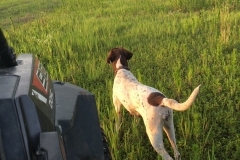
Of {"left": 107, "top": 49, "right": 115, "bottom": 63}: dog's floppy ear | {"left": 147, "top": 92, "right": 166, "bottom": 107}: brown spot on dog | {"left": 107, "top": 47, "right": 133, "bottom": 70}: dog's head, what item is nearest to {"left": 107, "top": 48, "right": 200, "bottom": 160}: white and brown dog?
{"left": 147, "top": 92, "right": 166, "bottom": 107}: brown spot on dog

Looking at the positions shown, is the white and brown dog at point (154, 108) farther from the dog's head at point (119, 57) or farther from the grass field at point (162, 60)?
the dog's head at point (119, 57)

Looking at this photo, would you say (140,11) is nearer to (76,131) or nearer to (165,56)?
(165,56)

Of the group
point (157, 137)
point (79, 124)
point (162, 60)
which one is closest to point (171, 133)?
point (157, 137)

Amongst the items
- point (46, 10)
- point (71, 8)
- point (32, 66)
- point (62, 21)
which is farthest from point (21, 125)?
point (46, 10)

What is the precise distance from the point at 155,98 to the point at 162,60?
2.41 metres

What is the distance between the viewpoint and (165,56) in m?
5.53

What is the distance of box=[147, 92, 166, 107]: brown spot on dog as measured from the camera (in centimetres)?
296

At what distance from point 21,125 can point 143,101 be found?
1.87 metres

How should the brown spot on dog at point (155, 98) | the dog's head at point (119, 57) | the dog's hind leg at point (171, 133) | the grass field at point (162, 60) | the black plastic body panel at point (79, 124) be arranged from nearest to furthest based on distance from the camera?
the black plastic body panel at point (79, 124)
the brown spot on dog at point (155, 98)
the dog's hind leg at point (171, 133)
the grass field at point (162, 60)
the dog's head at point (119, 57)

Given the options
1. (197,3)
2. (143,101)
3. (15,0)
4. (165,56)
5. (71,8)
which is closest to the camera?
(143,101)

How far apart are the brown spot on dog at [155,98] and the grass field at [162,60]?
426 millimetres

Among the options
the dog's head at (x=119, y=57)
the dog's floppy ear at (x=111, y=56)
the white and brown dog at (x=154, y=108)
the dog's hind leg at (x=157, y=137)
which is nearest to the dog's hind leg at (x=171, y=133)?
the white and brown dog at (x=154, y=108)

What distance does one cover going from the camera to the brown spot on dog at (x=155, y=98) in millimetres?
2955

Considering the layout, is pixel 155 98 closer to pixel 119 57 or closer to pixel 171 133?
pixel 171 133
